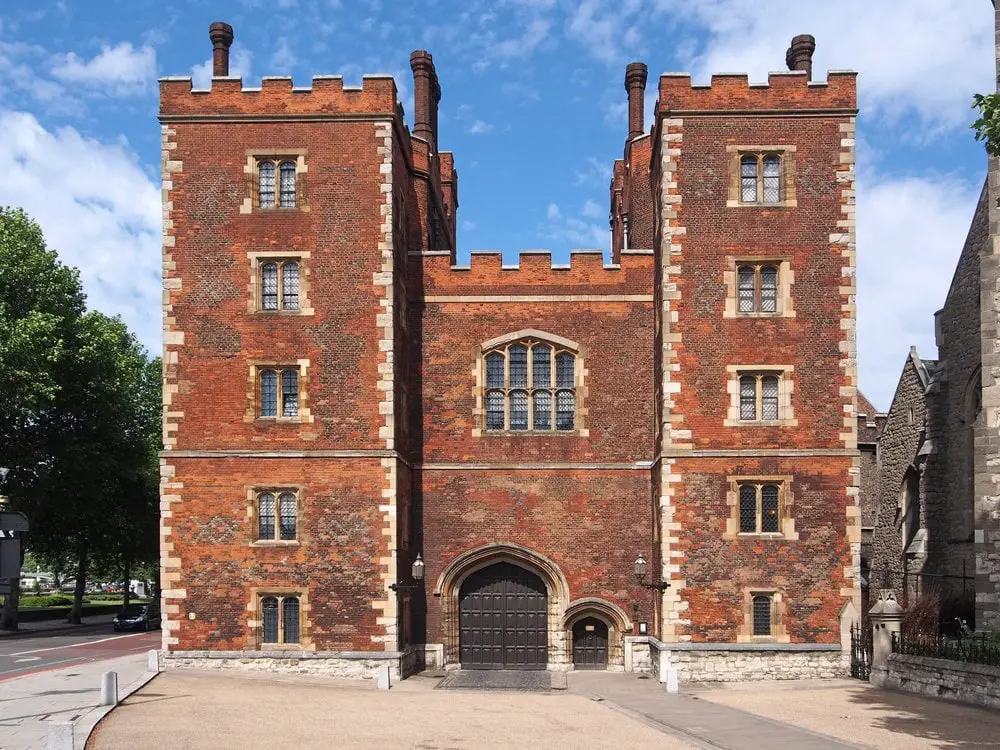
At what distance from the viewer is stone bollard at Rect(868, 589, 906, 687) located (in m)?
23.9

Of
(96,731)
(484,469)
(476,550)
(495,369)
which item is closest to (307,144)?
(495,369)

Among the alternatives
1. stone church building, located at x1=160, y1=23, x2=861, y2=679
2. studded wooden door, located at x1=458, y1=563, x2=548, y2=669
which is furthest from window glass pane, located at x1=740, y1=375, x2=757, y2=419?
studded wooden door, located at x1=458, y1=563, x2=548, y2=669

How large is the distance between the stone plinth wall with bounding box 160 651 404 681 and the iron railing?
1174 centimetres

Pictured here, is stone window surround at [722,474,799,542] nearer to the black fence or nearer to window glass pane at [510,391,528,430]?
the black fence

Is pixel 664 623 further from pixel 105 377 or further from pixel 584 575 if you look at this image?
pixel 105 377

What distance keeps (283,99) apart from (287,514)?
10532 mm

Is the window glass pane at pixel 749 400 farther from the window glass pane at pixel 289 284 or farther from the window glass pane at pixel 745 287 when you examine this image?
the window glass pane at pixel 289 284

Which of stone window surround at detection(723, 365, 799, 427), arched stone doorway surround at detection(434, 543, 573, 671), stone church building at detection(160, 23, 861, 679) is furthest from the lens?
arched stone doorway surround at detection(434, 543, 573, 671)

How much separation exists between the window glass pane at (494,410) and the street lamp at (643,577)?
16.8 ft

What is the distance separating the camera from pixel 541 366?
28.6m

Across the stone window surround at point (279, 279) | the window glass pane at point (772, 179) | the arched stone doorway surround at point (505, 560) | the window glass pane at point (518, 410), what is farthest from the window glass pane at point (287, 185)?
the window glass pane at point (772, 179)

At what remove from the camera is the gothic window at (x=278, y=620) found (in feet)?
83.4

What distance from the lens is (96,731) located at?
1686 cm

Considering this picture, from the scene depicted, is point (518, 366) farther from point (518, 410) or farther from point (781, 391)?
point (781, 391)
